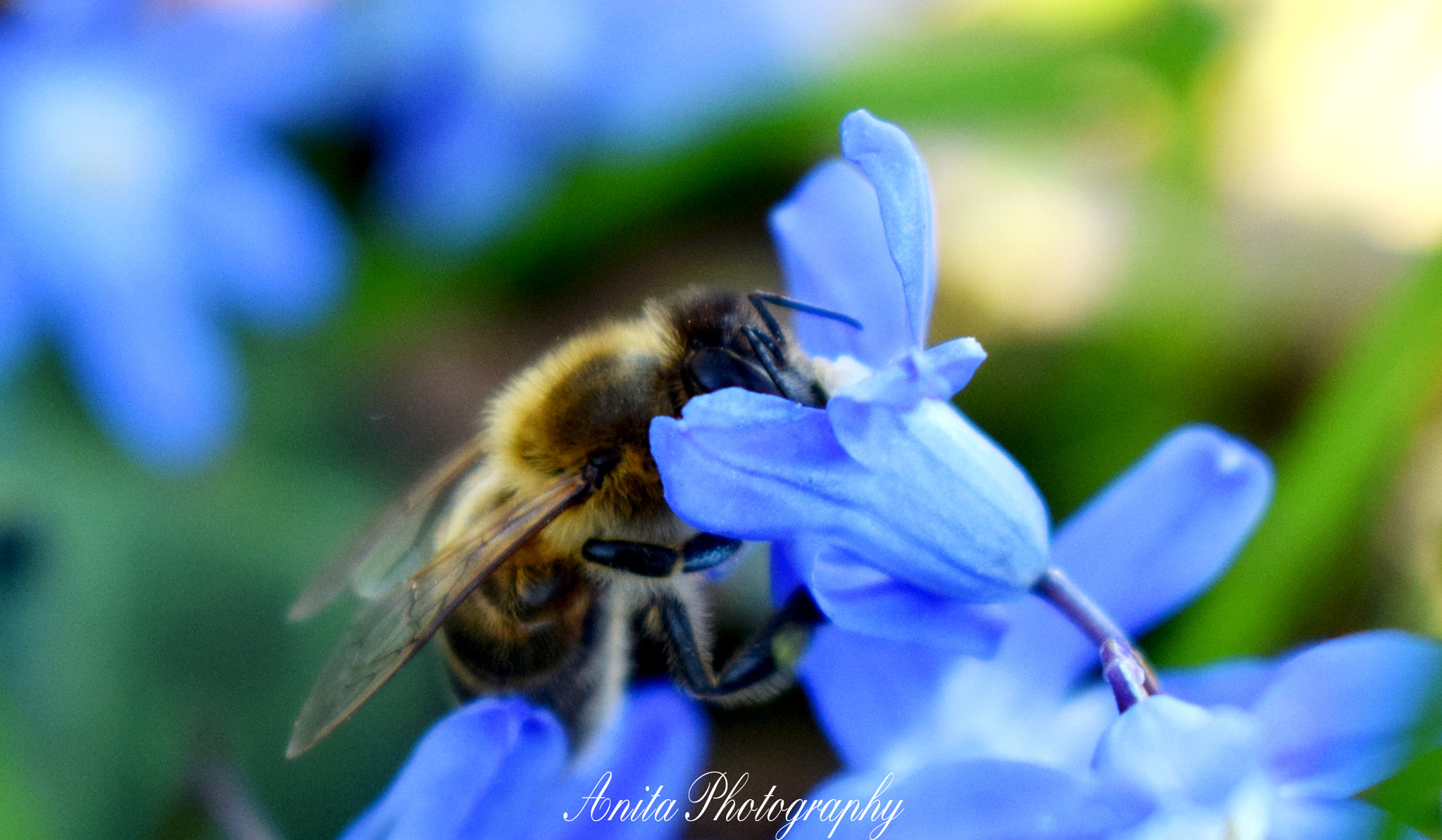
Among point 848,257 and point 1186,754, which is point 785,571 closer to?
point 848,257

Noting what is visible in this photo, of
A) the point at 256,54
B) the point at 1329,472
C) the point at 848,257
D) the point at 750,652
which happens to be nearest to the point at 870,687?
the point at 750,652

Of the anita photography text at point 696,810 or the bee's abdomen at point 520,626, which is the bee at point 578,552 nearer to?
the bee's abdomen at point 520,626

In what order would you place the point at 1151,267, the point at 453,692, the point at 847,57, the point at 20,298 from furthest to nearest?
the point at 847,57
the point at 1151,267
the point at 20,298
the point at 453,692

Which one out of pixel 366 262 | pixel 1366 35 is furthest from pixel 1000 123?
pixel 366 262

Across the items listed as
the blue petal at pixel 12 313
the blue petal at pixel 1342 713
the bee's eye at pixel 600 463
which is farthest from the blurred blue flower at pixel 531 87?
the blue petal at pixel 1342 713

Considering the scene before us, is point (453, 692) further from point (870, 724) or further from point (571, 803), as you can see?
point (870, 724)

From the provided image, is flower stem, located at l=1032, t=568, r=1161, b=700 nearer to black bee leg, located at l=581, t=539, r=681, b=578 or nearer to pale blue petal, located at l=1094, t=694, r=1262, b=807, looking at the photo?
pale blue petal, located at l=1094, t=694, r=1262, b=807
